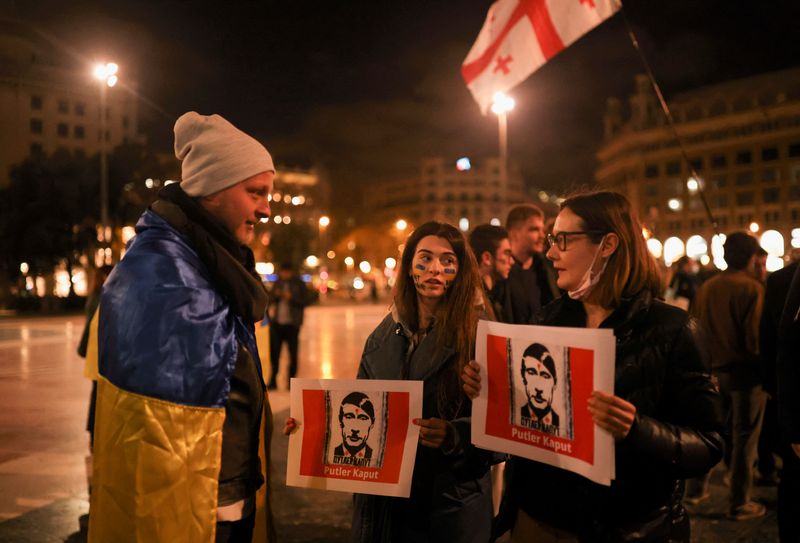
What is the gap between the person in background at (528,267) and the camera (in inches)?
218

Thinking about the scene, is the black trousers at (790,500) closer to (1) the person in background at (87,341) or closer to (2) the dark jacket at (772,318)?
(2) the dark jacket at (772,318)

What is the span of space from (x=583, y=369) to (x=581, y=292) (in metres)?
0.49

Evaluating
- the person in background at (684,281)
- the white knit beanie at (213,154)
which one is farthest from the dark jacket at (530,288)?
the person in background at (684,281)

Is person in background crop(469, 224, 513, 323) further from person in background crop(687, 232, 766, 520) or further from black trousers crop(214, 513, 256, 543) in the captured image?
black trousers crop(214, 513, 256, 543)

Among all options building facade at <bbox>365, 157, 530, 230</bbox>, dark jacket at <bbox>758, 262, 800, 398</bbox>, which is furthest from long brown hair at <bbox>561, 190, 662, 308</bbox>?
building facade at <bbox>365, 157, 530, 230</bbox>

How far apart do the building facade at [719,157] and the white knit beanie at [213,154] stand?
70139 mm

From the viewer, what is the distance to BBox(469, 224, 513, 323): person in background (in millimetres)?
5383

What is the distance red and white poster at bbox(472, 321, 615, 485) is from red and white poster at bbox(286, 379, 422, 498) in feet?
1.15

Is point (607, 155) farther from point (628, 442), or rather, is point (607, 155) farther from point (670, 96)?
point (628, 442)

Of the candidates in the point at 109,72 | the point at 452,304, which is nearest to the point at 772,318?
the point at 452,304

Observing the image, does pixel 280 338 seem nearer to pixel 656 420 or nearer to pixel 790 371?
pixel 790 371

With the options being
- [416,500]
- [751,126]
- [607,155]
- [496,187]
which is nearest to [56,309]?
[416,500]

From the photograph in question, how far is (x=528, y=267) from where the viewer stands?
584cm

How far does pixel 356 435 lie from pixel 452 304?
77 cm
